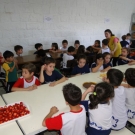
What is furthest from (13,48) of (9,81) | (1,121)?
(1,121)

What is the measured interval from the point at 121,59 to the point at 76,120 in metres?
2.56

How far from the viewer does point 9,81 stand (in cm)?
280

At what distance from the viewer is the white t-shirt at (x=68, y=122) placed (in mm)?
1172

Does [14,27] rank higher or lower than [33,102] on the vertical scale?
higher

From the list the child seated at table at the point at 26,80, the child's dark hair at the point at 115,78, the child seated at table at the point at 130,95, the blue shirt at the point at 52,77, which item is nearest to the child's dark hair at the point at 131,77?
the child seated at table at the point at 130,95

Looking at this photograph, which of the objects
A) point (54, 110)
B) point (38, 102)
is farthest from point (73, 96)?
point (38, 102)

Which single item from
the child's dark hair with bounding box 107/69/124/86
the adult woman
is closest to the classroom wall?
the adult woman

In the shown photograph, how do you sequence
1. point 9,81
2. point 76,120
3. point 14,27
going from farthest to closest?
point 14,27
point 9,81
point 76,120

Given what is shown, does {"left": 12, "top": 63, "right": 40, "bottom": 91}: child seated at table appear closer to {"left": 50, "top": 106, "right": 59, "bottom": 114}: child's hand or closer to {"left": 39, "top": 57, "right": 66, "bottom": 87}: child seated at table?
{"left": 39, "top": 57, "right": 66, "bottom": 87}: child seated at table

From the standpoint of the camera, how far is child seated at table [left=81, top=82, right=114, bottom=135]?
49.2 inches

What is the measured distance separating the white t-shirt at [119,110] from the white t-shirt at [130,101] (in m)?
0.09

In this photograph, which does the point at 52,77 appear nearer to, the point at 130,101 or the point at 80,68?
the point at 80,68

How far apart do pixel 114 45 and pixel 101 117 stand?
Answer: 332 centimetres

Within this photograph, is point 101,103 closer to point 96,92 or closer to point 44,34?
point 96,92
